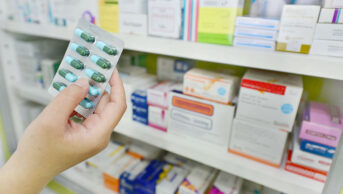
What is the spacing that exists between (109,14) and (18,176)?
0.57 metres

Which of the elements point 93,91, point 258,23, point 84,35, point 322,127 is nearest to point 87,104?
point 93,91

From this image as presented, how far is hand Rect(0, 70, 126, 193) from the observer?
1.12 ft

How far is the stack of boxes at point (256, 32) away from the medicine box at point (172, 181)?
525 millimetres

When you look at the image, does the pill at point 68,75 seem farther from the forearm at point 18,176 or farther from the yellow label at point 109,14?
the yellow label at point 109,14

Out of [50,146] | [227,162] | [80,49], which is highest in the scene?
[80,49]

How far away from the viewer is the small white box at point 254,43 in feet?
1.81

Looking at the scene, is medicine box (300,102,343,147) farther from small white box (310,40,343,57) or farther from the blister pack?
the blister pack

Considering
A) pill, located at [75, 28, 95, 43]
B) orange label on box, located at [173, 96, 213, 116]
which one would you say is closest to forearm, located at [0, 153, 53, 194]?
pill, located at [75, 28, 95, 43]

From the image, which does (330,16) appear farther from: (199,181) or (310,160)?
(199,181)

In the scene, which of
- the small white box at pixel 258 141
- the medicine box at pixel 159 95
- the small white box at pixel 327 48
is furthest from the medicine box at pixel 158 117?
the small white box at pixel 327 48

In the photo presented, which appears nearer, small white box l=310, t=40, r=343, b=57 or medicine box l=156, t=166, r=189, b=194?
small white box l=310, t=40, r=343, b=57

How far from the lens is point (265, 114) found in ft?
1.96

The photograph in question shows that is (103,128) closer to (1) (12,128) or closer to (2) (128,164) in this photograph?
(2) (128,164)

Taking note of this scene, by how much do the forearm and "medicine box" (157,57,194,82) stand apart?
0.62 meters
